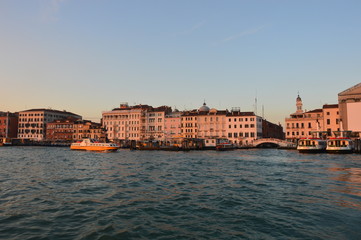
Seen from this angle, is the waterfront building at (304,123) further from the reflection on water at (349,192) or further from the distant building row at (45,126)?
the reflection on water at (349,192)

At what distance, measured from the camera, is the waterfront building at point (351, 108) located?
183 feet

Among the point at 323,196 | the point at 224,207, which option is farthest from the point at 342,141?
the point at 224,207

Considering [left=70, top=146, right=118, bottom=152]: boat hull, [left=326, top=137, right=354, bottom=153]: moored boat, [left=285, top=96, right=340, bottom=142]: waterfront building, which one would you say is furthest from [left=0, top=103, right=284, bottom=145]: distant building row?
[left=326, top=137, right=354, bottom=153]: moored boat

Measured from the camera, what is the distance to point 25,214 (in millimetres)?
9453

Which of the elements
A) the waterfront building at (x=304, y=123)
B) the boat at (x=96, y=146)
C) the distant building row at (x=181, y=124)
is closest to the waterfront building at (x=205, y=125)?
the distant building row at (x=181, y=124)

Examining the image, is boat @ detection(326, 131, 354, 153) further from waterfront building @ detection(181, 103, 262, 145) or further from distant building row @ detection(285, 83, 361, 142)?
waterfront building @ detection(181, 103, 262, 145)

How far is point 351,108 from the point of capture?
2234 inches

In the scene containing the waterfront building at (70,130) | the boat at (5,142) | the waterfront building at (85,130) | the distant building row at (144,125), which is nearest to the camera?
the distant building row at (144,125)

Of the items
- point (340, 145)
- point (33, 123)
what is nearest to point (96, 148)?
point (340, 145)

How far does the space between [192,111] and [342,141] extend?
164 feet

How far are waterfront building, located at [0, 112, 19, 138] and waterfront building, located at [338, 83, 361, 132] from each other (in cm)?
11376

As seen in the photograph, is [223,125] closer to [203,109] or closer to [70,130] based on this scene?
[203,109]

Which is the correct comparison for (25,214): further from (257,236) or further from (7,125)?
(7,125)

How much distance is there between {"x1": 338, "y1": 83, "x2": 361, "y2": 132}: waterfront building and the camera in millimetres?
55719
